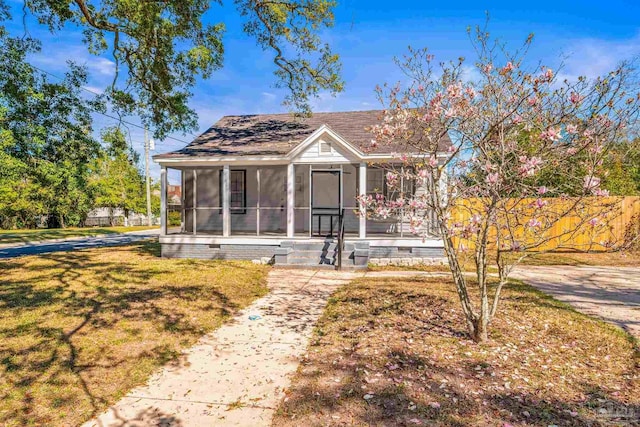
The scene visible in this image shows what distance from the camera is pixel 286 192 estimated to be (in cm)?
1367

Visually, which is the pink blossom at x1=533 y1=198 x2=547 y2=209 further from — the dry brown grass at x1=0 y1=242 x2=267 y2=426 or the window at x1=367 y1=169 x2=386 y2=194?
the window at x1=367 y1=169 x2=386 y2=194

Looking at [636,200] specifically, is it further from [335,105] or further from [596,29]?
[335,105]

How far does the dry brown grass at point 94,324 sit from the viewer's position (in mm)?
3344

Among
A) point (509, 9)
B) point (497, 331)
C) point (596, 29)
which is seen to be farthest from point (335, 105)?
point (497, 331)

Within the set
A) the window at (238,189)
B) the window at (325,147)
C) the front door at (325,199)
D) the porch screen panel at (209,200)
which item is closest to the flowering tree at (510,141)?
the window at (325,147)

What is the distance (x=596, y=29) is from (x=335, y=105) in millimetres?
9489

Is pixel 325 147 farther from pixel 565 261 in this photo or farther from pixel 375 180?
pixel 565 261

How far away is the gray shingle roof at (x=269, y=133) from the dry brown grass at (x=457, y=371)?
6.80 meters

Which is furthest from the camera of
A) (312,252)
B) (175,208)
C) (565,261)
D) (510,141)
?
(175,208)

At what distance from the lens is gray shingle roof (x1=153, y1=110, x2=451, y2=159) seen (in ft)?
40.5

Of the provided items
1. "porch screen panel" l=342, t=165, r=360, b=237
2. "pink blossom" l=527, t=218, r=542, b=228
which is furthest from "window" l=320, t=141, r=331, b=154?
"pink blossom" l=527, t=218, r=542, b=228

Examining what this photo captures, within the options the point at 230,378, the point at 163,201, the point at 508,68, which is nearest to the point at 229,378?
the point at 230,378

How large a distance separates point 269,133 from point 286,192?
267cm

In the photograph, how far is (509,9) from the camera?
8.99m
